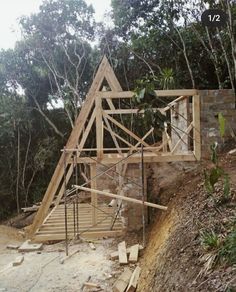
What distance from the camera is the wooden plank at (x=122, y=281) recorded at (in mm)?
4453

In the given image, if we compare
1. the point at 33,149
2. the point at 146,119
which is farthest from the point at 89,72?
the point at 146,119

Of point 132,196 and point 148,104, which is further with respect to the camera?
point 132,196

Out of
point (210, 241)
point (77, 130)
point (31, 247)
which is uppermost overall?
point (77, 130)

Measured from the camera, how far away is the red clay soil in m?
2.63

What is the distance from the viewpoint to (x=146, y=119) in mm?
4570

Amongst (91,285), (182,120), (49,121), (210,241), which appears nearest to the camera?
(210,241)

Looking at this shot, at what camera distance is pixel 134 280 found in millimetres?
4555

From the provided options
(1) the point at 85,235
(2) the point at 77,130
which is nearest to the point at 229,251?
→ (2) the point at 77,130

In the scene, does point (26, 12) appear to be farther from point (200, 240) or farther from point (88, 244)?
point (200, 240)

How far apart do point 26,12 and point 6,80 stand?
2.75 meters

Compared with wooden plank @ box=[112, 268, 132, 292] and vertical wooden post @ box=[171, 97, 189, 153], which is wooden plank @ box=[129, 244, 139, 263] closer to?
wooden plank @ box=[112, 268, 132, 292]

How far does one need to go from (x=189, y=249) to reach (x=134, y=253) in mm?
2330

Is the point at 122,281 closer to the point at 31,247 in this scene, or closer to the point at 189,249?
the point at 189,249

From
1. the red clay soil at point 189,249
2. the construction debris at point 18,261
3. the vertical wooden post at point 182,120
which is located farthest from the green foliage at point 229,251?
the vertical wooden post at point 182,120
